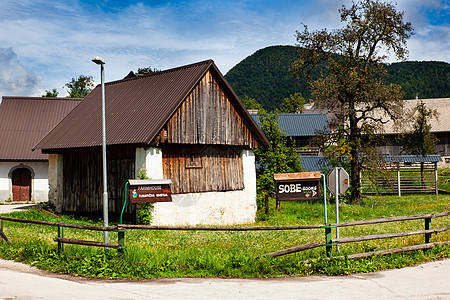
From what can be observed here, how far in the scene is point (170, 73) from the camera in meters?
26.8

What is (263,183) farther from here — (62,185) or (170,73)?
(62,185)

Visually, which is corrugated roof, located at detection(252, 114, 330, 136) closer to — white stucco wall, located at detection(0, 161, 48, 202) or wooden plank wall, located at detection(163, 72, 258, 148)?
white stucco wall, located at detection(0, 161, 48, 202)

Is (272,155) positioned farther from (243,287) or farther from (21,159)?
(21,159)

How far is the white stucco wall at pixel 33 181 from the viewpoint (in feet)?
121

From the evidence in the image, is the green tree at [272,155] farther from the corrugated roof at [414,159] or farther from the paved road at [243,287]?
the paved road at [243,287]

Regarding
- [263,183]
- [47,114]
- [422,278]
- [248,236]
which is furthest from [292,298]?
[47,114]

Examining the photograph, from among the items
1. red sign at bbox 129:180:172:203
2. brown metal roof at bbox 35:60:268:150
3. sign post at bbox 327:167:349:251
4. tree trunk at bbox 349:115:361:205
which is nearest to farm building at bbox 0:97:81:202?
brown metal roof at bbox 35:60:268:150

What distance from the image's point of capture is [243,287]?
1072 centimetres

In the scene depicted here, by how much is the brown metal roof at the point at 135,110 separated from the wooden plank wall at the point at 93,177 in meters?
0.79

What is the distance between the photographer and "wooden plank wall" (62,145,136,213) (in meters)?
23.4

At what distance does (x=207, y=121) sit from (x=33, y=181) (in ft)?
64.0

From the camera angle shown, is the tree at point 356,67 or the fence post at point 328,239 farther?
the tree at point 356,67

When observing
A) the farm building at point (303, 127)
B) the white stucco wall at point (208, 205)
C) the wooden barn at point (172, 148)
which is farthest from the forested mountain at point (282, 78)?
the wooden barn at point (172, 148)

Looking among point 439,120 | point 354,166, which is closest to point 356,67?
point 354,166
